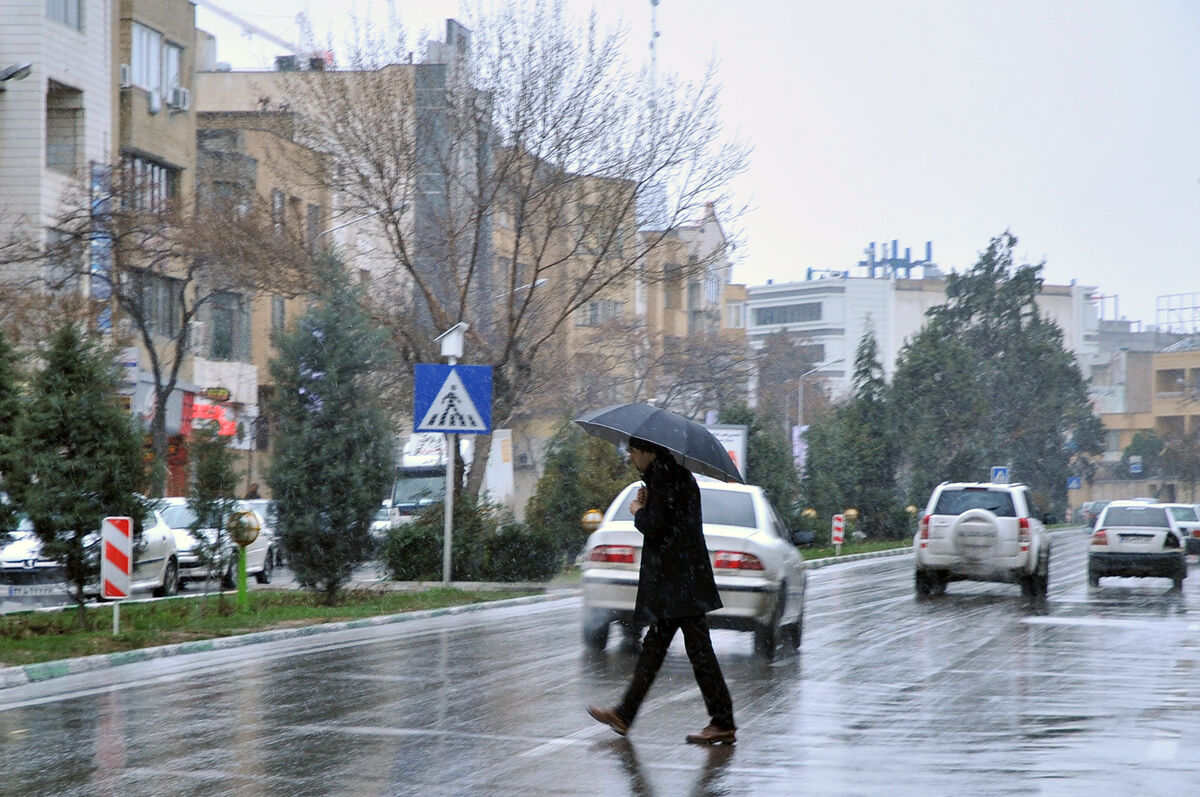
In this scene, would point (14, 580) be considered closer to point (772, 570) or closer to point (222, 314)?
point (772, 570)

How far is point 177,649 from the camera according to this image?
49.6ft

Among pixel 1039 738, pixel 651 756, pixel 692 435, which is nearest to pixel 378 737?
pixel 651 756

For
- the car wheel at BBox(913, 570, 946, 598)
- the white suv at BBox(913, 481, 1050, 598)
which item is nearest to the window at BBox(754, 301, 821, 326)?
the white suv at BBox(913, 481, 1050, 598)

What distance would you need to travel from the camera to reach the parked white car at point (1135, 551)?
30922mm

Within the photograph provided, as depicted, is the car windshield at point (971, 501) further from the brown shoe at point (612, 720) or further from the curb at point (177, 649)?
the brown shoe at point (612, 720)

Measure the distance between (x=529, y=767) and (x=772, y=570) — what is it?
680 centimetres

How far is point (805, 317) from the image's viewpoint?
542 feet

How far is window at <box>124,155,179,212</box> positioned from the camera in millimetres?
32969

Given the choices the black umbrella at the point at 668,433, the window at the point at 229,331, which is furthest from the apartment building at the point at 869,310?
the black umbrella at the point at 668,433

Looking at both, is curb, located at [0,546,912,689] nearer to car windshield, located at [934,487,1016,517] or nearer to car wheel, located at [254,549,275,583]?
car windshield, located at [934,487,1016,517]

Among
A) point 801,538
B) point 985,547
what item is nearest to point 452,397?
point 801,538

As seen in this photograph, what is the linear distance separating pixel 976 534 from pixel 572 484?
11.3 meters

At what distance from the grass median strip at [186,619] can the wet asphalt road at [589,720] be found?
0.75 metres

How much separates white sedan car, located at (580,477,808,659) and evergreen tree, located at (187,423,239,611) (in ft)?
16.8
